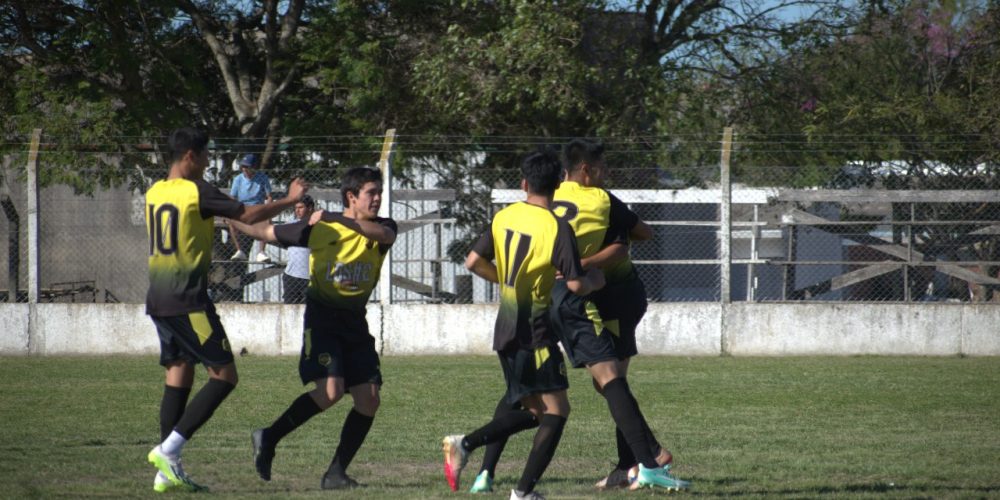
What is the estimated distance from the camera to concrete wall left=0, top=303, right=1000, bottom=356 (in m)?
13.7

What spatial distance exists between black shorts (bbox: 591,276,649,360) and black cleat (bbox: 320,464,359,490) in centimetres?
158

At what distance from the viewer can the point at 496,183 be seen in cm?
1577

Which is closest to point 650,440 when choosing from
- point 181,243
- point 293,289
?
point 181,243

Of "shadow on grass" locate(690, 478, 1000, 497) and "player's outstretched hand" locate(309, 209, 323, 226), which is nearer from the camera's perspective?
"shadow on grass" locate(690, 478, 1000, 497)

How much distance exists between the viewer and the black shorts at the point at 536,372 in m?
5.53

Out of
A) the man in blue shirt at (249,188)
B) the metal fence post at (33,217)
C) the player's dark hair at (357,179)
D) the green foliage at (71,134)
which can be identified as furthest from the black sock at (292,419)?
the green foliage at (71,134)

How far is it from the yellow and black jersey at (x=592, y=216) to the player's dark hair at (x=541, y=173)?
455 millimetres

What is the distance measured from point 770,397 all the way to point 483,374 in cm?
310

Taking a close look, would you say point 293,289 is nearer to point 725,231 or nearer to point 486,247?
point 725,231

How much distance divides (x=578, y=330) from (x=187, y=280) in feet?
6.70

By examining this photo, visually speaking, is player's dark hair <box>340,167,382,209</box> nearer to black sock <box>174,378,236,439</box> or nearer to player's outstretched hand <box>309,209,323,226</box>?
player's outstretched hand <box>309,209,323,226</box>

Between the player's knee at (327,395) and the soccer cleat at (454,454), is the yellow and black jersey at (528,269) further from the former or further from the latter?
the player's knee at (327,395)

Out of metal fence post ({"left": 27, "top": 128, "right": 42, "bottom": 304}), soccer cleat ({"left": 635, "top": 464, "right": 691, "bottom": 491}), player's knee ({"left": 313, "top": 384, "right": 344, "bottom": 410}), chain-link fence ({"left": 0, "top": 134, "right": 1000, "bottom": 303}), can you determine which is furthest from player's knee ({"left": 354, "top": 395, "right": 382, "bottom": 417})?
metal fence post ({"left": 27, "top": 128, "right": 42, "bottom": 304})

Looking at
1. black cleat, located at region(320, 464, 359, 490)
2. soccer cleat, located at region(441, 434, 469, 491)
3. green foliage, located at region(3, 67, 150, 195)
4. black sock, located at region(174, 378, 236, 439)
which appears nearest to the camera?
soccer cleat, located at region(441, 434, 469, 491)
